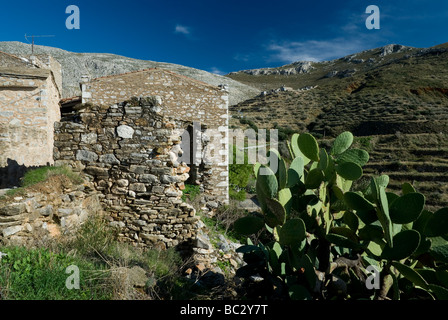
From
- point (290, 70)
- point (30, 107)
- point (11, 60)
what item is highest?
point (290, 70)

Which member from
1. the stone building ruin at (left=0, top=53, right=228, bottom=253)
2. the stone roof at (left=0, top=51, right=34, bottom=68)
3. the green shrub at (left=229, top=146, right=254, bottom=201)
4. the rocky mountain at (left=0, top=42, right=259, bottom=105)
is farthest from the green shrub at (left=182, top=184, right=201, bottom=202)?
the rocky mountain at (left=0, top=42, right=259, bottom=105)

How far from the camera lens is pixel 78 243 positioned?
10.8ft

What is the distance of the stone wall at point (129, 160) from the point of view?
410cm

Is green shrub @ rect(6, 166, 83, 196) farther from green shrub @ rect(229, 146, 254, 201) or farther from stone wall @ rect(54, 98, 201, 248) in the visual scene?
green shrub @ rect(229, 146, 254, 201)

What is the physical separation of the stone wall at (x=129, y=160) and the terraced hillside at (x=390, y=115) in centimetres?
1186

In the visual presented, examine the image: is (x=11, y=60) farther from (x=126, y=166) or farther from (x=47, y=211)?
(x=47, y=211)

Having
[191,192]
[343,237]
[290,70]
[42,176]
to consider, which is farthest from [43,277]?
[290,70]

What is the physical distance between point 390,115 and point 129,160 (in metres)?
21.9

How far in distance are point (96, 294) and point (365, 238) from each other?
220 cm

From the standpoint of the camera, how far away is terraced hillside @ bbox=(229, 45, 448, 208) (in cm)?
1438

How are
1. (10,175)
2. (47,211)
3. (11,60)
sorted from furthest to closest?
(11,60) → (10,175) → (47,211)

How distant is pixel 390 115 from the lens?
67.6 feet
